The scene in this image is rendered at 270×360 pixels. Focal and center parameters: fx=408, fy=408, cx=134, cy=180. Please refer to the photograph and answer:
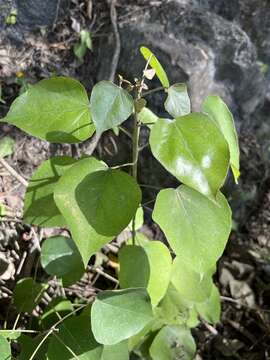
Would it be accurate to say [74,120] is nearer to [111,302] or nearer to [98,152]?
[111,302]

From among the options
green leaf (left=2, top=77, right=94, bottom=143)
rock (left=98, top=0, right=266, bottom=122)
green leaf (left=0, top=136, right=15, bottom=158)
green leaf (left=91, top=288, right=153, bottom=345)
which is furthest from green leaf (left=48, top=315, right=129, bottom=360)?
rock (left=98, top=0, right=266, bottom=122)

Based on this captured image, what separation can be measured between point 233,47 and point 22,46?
930 mm

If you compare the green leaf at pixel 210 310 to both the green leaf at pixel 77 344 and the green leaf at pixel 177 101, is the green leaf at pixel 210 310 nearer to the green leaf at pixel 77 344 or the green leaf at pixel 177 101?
the green leaf at pixel 77 344

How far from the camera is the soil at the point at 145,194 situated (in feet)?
5.00

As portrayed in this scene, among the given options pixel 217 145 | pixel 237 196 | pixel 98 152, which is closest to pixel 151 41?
pixel 98 152

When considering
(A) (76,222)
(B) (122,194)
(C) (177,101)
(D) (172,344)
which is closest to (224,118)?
(C) (177,101)

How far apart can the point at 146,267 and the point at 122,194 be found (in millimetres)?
310

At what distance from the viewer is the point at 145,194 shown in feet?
6.03

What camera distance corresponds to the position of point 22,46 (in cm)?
176

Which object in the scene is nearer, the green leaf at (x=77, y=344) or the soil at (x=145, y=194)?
the green leaf at (x=77, y=344)

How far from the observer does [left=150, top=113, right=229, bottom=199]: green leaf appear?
71 centimetres

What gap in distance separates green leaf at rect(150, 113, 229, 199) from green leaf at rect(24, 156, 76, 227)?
0.96ft

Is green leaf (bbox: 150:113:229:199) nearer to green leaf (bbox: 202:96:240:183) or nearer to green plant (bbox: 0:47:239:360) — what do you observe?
green plant (bbox: 0:47:239:360)

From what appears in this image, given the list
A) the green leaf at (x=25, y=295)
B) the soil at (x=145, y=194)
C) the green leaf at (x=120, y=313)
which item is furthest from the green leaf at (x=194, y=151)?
the soil at (x=145, y=194)
